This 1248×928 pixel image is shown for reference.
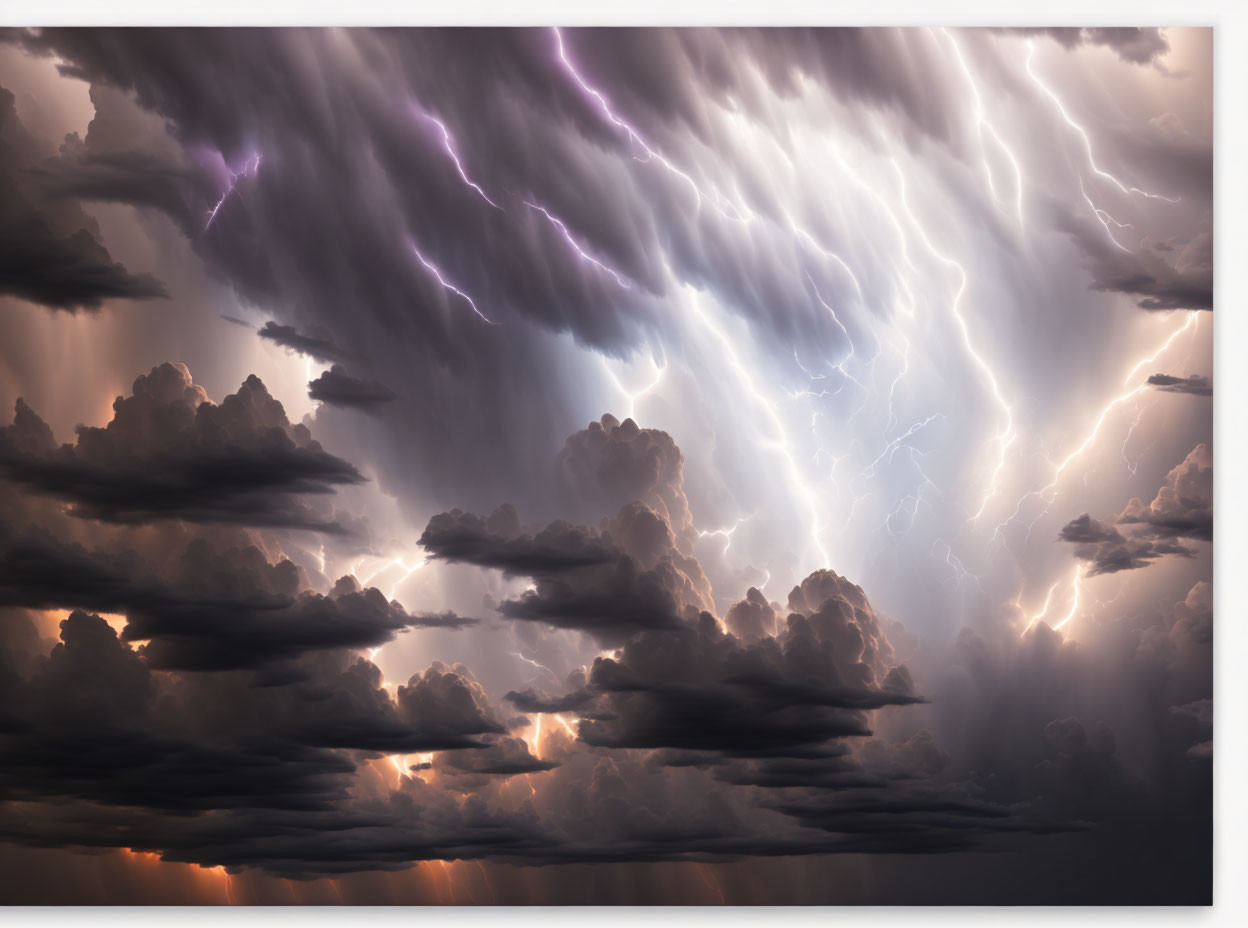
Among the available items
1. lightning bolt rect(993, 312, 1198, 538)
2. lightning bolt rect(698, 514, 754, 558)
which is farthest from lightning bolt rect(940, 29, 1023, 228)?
lightning bolt rect(698, 514, 754, 558)

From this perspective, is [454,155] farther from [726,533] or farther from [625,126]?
[726,533]

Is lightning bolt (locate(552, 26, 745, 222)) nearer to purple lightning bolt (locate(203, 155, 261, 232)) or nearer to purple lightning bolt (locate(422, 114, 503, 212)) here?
purple lightning bolt (locate(422, 114, 503, 212))

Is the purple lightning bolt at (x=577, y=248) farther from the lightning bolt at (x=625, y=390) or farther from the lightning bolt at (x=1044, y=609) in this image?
the lightning bolt at (x=1044, y=609)

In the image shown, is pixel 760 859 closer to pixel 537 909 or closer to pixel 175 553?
pixel 537 909

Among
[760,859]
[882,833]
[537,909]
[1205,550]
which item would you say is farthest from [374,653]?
[1205,550]

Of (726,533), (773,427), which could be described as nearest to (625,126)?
(773,427)

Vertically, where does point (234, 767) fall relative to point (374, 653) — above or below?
below
